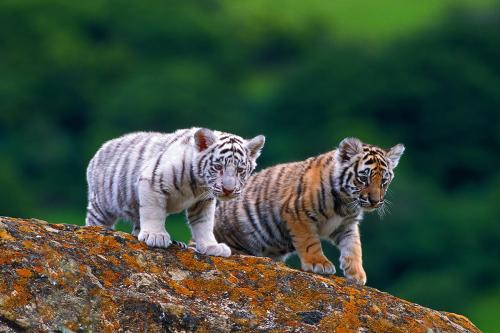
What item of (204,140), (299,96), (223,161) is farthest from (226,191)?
(299,96)

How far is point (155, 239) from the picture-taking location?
12.8 meters

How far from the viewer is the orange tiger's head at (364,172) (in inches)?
589

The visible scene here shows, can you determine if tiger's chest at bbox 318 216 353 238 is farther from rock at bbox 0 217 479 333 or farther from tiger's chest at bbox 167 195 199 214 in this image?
rock at bbox 0 217 479 333

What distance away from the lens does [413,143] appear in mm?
110375

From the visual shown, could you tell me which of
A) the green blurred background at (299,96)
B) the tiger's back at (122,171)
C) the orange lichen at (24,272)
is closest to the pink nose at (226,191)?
the tiger's back at (122,171)

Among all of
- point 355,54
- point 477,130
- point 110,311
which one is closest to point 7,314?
point 110,311

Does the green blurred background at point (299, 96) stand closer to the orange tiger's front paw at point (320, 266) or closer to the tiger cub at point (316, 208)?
the tiger cub at point (316, 208)

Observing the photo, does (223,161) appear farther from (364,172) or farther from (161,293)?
(364,172)

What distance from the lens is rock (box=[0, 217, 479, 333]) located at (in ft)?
37.6

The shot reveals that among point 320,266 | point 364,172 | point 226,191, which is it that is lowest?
point 226,191

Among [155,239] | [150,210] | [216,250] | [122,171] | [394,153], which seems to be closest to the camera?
[155,239]

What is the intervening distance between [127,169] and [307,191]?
1.95 m

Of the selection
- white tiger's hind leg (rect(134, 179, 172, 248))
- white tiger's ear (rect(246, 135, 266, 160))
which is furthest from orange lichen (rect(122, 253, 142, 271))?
white tiger's ear (rect(246, 135, 266, 160))

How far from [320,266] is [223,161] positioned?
5.52ft
